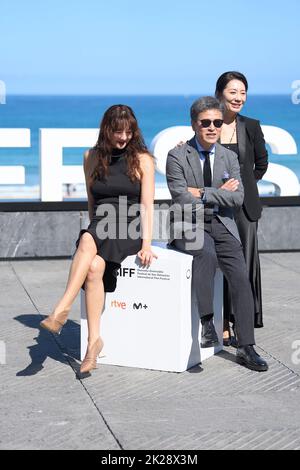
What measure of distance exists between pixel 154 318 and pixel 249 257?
1.11 meters

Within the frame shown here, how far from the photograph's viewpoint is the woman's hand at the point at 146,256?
6004mm

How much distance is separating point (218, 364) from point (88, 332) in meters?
0.92

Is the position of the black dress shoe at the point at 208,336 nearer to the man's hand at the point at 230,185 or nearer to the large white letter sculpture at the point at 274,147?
the man's hand at the point at 230,185

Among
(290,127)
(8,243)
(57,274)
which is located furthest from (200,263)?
(290,127)

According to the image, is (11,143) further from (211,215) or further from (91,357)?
(91,357)

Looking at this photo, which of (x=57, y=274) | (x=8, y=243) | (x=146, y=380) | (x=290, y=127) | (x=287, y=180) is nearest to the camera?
(x=146, y=380)

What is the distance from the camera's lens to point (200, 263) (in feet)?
19.9

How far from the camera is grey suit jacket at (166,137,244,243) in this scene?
20.2 ft

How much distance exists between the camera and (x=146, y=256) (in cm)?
600

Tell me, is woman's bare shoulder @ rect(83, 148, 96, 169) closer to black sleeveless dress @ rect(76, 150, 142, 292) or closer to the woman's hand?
black sleeveless dress @ rect(76, 150, 142, 292)

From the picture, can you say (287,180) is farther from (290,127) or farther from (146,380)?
(290,127)

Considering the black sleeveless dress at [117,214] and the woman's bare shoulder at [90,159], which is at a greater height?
the woman's bare shoulder at [90,159]

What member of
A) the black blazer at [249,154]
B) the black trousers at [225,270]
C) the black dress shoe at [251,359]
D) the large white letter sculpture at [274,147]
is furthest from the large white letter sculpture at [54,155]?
the black dress shoe at [251,359]
